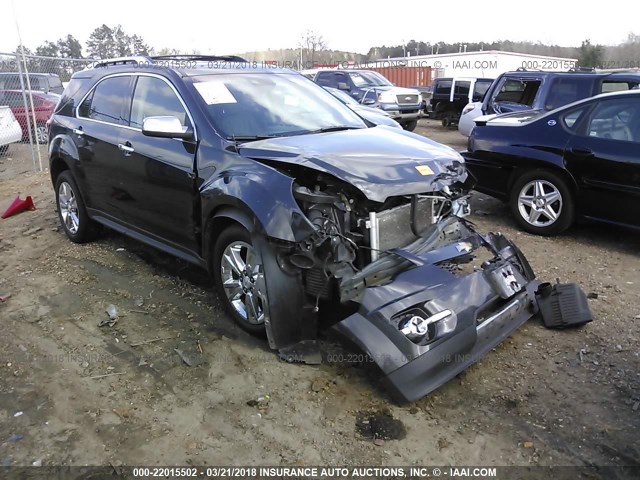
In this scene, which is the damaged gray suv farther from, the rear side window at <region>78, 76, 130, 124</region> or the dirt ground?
the dirt ground

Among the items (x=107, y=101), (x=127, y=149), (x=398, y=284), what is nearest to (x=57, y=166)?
(x=107, y=101)

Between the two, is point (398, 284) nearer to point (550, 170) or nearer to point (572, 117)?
point (550, 170)

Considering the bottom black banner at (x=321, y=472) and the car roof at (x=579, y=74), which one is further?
the car roof at (x=579, y=74)

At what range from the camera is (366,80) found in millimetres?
17391

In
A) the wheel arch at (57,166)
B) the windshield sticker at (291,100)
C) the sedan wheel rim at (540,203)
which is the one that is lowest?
the sedan wheel rim at (540,203)

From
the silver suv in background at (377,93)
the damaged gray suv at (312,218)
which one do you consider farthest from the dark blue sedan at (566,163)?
the silver suv in background at (377,93)

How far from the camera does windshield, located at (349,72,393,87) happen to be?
17.1 m

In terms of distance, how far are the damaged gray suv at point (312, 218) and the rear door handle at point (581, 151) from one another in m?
2.05

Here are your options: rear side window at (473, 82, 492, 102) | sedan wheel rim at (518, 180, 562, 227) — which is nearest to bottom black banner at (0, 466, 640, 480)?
sedan wheel rim at (518, 180, 562, 227)

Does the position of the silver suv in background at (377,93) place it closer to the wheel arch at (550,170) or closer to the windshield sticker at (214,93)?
the wheel arch at (550,170)

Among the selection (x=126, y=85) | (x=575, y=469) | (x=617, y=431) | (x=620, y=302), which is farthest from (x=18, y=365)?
(x=620, y=302)

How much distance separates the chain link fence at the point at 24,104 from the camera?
11109mm

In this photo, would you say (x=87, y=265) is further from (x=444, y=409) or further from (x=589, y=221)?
(x=589, y=221)

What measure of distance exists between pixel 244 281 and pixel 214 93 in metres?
1.55
